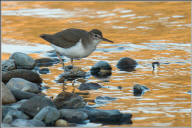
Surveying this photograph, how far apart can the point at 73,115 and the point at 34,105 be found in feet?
2.76

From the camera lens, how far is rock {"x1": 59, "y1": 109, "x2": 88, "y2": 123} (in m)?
8.55

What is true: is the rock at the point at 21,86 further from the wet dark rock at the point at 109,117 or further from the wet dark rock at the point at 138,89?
the wet dark rock at the point at 138,89

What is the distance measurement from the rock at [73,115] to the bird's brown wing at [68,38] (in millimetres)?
3408

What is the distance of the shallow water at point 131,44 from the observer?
955 cm

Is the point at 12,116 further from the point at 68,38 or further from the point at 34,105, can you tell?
the point at 68,38

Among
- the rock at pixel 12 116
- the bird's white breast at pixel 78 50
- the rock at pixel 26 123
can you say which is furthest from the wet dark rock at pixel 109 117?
the bird's white breast at pixel 78 50

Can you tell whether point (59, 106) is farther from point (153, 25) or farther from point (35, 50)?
point (153, 25)

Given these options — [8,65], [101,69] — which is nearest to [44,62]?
[8,65]

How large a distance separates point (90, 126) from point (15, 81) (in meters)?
3.06

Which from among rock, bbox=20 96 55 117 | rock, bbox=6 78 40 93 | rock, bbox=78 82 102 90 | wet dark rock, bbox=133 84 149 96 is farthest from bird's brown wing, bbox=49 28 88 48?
rock, bbox=20 96 55 117

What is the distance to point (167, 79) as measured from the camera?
1167 cm

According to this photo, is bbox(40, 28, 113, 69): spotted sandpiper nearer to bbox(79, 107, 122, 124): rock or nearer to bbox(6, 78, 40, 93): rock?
bbox(6, 78, 40, 93): rock

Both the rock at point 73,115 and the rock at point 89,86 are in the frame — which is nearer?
the rock at point 73,115

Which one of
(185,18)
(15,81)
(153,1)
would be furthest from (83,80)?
(153,1)
